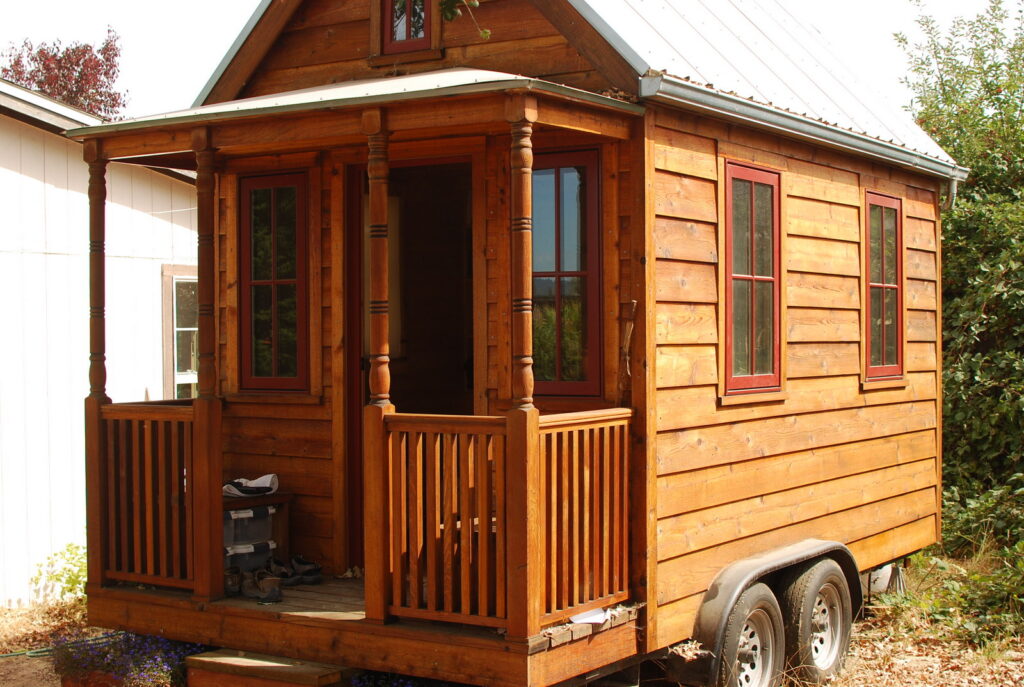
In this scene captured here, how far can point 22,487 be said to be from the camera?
30.3 feet

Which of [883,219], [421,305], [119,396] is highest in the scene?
[883,219]

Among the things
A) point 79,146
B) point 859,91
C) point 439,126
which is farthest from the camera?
point 79,146

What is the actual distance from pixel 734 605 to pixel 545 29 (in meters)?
3.34

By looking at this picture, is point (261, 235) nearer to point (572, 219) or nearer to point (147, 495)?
point (147, 495)

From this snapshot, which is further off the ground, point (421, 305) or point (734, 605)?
point (421, 305)

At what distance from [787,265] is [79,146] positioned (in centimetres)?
588

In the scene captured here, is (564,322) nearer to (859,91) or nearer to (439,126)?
(439,126)

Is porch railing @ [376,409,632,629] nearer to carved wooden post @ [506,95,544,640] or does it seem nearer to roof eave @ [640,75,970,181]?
carved wooden post @ [506,95,544,640]

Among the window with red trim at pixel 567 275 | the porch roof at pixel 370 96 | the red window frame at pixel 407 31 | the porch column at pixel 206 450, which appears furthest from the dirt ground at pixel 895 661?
the red window frame at pixel 407 31

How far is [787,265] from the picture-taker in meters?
7.34

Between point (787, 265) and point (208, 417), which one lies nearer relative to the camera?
point (208, 417)

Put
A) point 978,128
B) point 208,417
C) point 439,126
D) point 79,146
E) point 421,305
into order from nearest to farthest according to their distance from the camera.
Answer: point 439,126, point 208,417, point 421,305, point 79,146, point 978,128

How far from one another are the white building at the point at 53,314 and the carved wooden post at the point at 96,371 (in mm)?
2847

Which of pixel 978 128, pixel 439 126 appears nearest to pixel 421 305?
pixel 439 126
